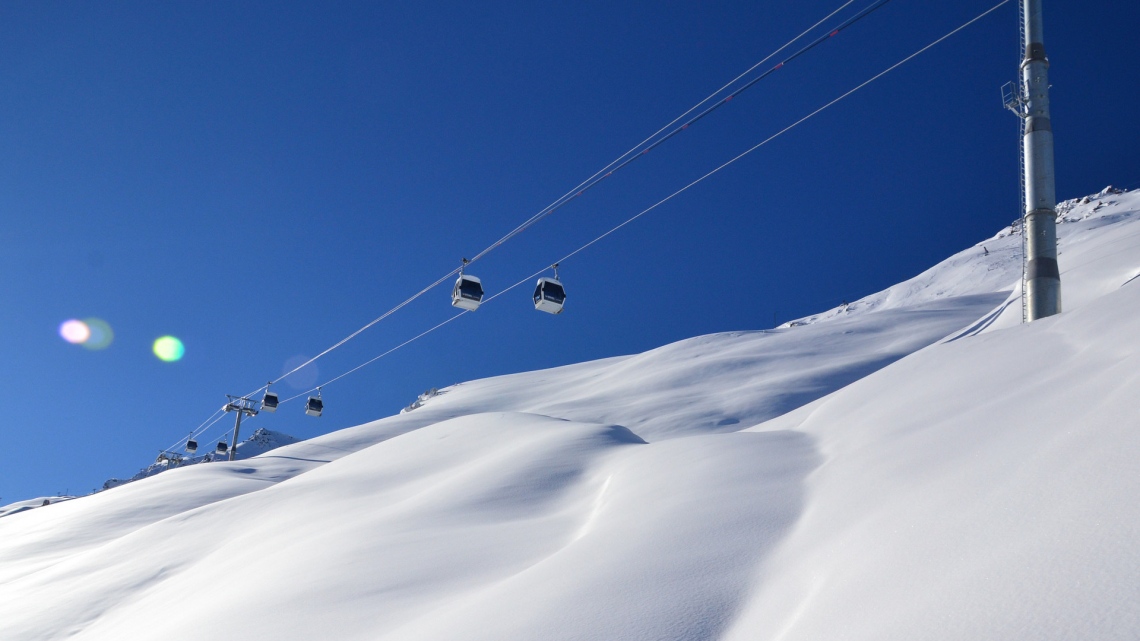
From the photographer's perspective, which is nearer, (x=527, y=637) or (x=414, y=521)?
(x=527, y=637)

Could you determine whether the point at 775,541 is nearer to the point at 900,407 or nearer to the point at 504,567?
the point at 504,567

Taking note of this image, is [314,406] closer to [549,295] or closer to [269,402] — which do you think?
[269,402]

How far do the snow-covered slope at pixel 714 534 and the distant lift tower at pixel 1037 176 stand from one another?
4993 millimetres

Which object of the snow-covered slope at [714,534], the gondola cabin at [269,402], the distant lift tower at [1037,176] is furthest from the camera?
the gondola cabin at [269,402]

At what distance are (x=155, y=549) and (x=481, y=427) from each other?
6.07 m

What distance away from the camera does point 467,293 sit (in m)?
14.3

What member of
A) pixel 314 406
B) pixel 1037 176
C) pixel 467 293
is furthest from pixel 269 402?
pixel 1037 176

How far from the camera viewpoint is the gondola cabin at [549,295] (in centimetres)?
1372

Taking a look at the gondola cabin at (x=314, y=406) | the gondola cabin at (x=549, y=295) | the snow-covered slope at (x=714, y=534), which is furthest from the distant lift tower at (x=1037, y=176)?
the gondola cabin at (x=314, y=406)

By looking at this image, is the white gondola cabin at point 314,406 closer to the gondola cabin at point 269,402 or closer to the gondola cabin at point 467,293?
the gondola cabin at point 269,402

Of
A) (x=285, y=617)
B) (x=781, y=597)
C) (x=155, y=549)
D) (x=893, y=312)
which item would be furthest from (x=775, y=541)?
(x=893, y=312)

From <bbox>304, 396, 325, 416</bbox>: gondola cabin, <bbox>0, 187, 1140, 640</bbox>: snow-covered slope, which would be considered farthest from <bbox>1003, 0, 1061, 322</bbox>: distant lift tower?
<bbox>304, 396, 325, 416</bbox>: gondola cabin

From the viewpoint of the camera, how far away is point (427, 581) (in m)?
6.36

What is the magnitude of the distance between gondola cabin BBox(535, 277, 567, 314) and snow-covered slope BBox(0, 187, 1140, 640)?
226 centimetres
